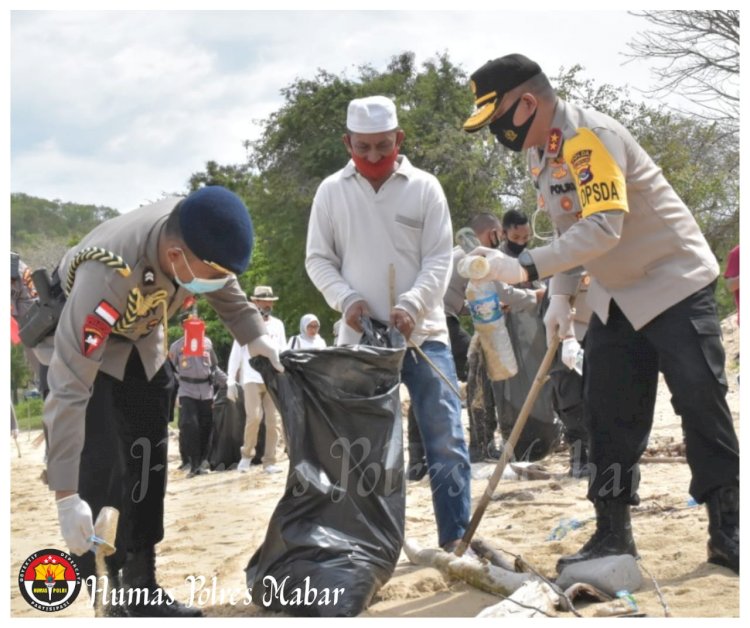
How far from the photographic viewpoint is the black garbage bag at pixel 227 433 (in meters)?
11.2

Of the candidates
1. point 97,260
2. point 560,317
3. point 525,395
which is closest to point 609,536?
point 560,317

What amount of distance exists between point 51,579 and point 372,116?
2328mm

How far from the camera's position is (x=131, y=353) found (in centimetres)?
409

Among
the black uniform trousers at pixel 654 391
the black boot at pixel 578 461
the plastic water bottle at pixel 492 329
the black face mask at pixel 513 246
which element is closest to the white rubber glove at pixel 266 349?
the black uniform trousers at pixel 654 391

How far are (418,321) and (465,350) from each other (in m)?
3.66

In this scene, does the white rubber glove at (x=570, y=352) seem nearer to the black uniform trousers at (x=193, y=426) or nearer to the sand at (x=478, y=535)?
the sand at (x=478, y=535)

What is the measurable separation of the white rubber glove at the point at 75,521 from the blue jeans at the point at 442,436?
157 centimetres

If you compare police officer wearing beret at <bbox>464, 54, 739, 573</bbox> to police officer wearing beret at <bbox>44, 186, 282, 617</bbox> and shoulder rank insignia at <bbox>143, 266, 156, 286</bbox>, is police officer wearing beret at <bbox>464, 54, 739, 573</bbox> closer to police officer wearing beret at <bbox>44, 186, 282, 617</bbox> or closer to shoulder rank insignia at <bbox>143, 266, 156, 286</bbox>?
police officer wearing beret at <bbox>44, 186, 282, 617</bbox>

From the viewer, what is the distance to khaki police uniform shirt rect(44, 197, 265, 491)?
11.5 feet

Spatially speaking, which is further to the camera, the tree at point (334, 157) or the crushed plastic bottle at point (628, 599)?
the tree at point (334, 157)

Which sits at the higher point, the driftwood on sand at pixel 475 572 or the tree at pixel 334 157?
the tree at pixel 334 157

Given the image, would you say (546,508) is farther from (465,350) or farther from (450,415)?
(465,350)

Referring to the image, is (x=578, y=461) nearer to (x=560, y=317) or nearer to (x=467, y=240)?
(x=467, y=240)

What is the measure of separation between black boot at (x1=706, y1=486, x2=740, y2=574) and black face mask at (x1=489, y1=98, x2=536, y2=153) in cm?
157
